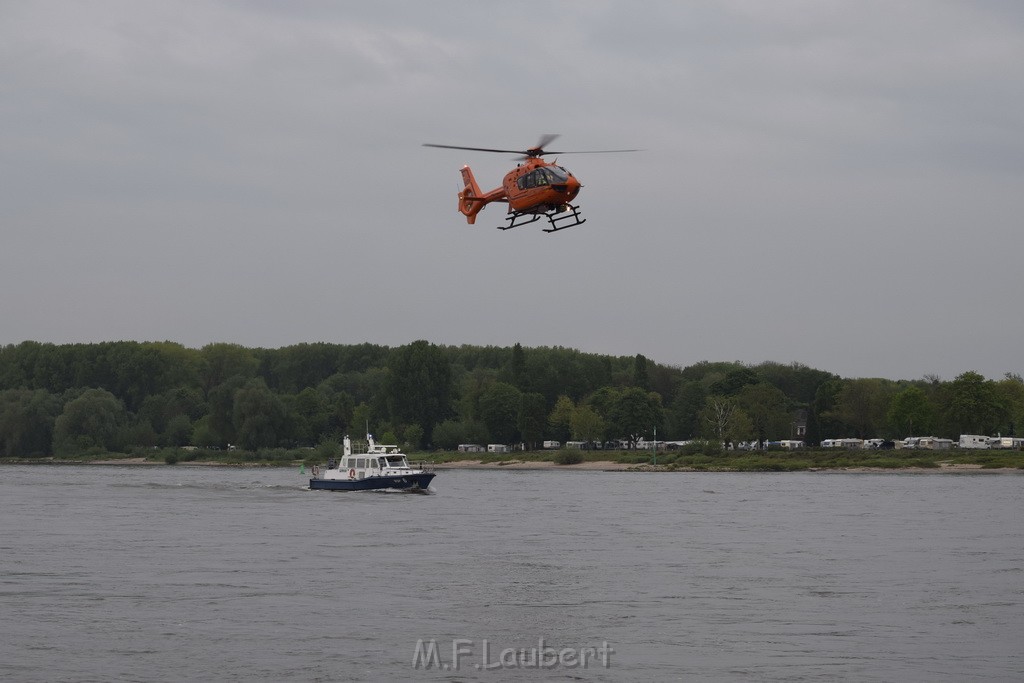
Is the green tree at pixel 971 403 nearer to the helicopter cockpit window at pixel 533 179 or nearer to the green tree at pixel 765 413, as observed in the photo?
the green tree at pixel 765 413

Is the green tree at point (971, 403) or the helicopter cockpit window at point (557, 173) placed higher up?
the helicopter cockpit window at point (557, 173)

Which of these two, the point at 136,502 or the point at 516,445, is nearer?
the point at 136,502

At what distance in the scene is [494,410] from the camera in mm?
147625

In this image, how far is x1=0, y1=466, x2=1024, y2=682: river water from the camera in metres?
26.1

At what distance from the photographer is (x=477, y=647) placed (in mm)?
27828

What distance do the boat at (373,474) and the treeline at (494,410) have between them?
210 feet

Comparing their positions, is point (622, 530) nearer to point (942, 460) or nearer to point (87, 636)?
point (87, 636)

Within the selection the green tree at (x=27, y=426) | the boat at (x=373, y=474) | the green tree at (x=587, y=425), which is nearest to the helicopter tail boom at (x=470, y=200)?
the boat at (x=373, y=474)

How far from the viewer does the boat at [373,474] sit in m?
79.1

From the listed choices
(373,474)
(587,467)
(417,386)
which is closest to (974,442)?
(587,467)

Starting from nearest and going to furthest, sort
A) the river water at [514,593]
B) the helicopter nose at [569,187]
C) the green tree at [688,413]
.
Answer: the river water at [514,593] → the helicopter nose at [569,187] → the green tree at [688,413]

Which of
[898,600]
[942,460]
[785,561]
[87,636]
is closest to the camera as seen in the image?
[87,636]

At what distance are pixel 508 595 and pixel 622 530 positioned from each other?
19.8 metres

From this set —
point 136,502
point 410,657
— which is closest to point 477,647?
point 410,657
